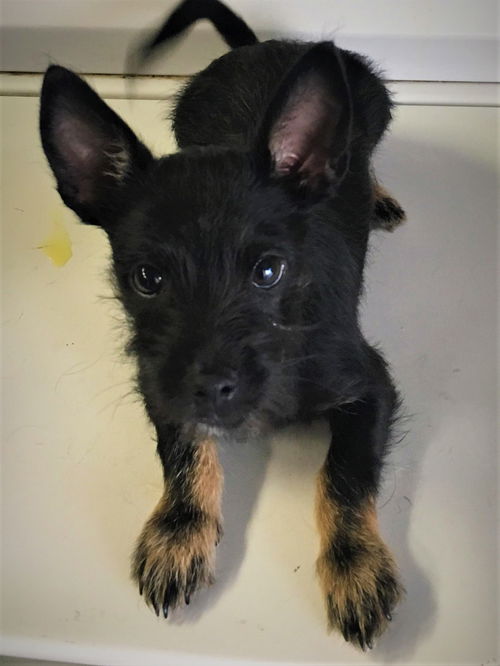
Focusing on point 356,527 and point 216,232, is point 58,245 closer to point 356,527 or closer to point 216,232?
point 216,232

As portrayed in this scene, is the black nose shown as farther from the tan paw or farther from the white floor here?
the tan paw

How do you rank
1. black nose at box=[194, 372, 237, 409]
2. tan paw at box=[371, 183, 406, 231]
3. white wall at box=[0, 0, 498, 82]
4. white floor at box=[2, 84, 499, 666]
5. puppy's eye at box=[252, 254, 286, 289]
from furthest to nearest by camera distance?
white wall at box=[0, 0, 498, 82], tan paw at box=[371, 183, 406, 231], white floor at box=[2, 84, 499, 666], puppy's eye at box=[252, 254, 286, 289], black nose at box=[194, 372, 237, 409]

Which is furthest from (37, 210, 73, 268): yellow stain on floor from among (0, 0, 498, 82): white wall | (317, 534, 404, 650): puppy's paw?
(317, 534, 404, 650): puppy's paw

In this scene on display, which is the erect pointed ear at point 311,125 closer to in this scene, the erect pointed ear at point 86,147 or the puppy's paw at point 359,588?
the erect pointed ear at point 86,147

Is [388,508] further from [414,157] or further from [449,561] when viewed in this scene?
[414,157]

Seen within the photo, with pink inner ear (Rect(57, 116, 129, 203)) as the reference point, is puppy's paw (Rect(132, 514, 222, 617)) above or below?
below

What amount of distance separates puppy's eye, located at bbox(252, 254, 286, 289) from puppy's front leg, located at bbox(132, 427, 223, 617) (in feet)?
1.40

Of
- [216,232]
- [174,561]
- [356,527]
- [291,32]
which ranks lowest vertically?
[174,561]

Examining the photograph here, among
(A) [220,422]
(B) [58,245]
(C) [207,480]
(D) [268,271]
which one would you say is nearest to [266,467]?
(C) [207,480]

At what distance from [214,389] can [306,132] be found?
546mm

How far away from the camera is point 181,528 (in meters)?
1.57

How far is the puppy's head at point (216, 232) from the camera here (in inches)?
51.6

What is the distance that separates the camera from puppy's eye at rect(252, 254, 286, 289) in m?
1.38

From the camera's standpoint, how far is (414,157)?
88.4 inches
